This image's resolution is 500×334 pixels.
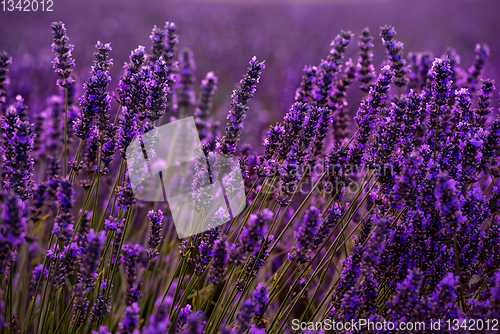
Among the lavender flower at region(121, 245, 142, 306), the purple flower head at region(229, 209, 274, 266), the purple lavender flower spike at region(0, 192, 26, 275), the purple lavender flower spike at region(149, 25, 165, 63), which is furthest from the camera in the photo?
the purple lavender flower spike at region(149, 25, 165, 63)

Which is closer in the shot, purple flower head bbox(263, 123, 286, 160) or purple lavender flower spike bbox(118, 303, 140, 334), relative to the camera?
purple lavender flower spike bbox(118, 303, 140, 334)

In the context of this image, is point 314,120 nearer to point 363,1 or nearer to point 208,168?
point 208,168

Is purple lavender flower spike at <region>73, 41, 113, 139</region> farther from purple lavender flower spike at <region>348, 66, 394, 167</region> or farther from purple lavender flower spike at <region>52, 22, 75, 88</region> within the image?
purple lavender flower spike at <region>348, 66, 394, 167</region>

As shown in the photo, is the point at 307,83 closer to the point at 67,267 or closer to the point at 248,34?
the point at 67,267

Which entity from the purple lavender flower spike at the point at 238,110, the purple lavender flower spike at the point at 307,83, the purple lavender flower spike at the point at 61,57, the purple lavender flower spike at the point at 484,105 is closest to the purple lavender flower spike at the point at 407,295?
the purple lavender flower spike at the point at 238,110

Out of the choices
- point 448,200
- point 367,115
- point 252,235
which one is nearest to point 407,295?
point 448,200

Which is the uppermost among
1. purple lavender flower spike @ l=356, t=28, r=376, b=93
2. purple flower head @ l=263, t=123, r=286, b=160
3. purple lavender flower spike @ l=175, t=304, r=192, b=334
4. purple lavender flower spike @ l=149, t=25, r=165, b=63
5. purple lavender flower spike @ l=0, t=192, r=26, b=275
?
purple lavender flower spike @ l=356, t=28, r=376, b=93

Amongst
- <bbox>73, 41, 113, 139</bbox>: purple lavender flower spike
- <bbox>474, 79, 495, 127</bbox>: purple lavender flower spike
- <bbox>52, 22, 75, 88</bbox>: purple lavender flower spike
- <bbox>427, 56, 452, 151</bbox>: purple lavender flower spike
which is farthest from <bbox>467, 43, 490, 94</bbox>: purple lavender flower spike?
<bbox>52, 22, 75, 88</bbox>: purple lavender flower spike
